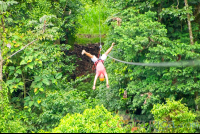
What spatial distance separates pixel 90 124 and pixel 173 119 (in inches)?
84.2

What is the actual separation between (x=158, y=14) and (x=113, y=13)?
180cm

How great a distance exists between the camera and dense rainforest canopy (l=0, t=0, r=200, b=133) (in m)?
11.0

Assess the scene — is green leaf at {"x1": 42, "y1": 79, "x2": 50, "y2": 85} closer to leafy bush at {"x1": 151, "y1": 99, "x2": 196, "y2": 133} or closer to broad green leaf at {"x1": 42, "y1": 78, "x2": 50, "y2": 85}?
broad green leaf at {"x1": 42, "y1": 78, "x2": 50, "y2": 85}

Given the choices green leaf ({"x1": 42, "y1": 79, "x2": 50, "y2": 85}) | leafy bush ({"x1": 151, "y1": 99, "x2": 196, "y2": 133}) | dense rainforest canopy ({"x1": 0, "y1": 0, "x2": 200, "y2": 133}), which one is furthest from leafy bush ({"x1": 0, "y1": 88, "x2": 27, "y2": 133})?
leafy bush ({"x1": 151, "y1": 99, "x2": 196, "y2": 133})

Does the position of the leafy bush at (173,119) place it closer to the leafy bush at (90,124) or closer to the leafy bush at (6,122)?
the leafy bush at (90,124)

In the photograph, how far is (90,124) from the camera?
32.4 ft

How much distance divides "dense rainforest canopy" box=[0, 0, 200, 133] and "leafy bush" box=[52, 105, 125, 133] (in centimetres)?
3

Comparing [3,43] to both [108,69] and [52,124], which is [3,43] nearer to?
[52,124]

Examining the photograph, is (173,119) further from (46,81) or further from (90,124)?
(46,81)

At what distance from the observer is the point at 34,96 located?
12.7m

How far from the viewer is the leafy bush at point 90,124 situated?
9648 millimetres

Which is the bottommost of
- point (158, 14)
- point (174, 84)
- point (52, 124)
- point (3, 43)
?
point (52, 124)

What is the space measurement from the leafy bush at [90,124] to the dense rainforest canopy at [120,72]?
0.03 metres

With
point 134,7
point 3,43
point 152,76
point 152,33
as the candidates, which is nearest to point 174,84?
point 152,76
